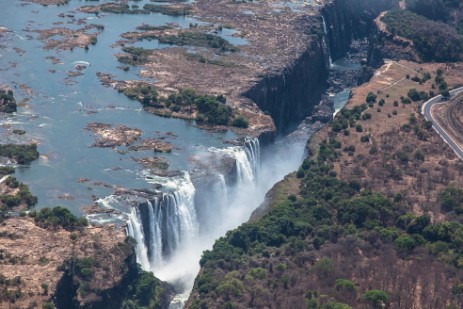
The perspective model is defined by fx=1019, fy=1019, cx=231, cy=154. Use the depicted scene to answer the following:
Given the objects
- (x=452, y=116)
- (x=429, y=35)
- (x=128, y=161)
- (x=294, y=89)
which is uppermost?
(x=429, y=35)

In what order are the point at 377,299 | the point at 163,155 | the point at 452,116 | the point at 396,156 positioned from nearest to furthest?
the point at 377,299, the point at 163,155, the point at 396,156, the point at 452,116

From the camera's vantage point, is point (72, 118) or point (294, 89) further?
point (294, 89)

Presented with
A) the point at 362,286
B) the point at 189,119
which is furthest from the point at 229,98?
the point at 362,286

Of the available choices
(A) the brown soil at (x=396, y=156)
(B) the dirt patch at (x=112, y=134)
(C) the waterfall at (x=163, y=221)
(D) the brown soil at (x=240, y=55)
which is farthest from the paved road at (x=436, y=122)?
(B) the dirt patch at (x=112, y=134)

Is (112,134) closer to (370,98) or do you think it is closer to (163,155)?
(163,155)

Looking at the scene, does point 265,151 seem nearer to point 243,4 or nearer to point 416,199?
point 416,199

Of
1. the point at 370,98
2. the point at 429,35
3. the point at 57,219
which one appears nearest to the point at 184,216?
the point at 57,219
